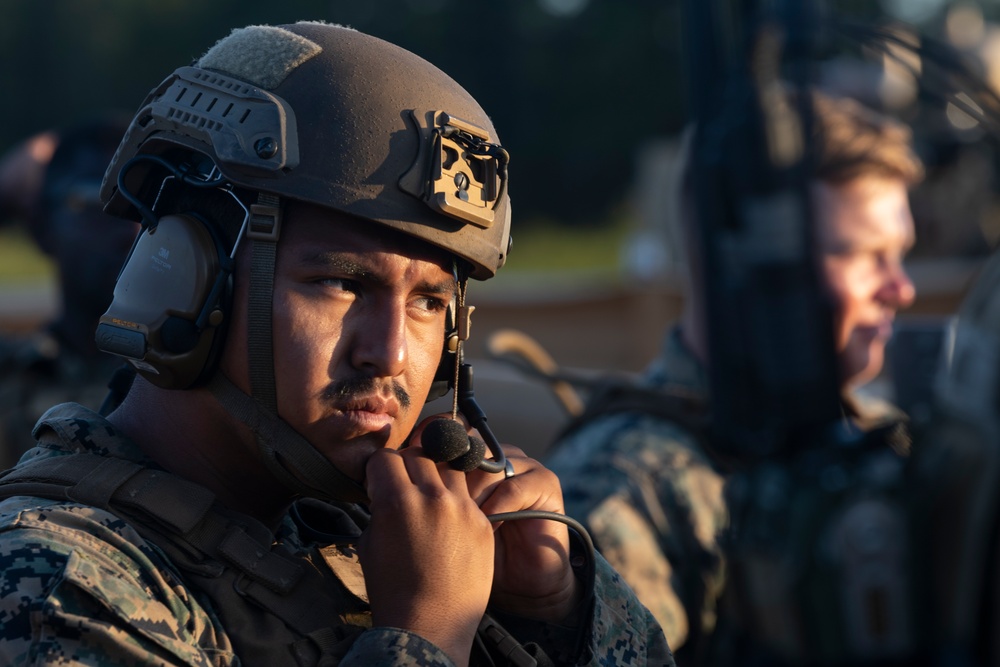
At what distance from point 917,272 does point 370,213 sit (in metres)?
7.60

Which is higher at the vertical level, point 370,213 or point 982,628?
point 370,213

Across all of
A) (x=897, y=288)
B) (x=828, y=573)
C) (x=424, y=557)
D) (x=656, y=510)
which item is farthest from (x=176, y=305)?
(x=897, y=288)

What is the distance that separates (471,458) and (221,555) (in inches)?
15.8

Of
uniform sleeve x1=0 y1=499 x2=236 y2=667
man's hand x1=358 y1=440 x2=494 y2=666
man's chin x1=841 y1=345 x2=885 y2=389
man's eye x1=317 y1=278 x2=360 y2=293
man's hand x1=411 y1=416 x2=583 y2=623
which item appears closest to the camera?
uniform sleeve x1=0 y1=499 x2=236 y2=667

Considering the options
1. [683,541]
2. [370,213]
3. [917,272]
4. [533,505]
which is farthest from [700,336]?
[917,272]

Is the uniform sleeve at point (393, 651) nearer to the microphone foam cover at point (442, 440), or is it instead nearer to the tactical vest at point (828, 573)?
the microphone foam cover at point (442, 440)

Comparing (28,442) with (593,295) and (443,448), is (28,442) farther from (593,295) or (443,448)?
(593,295)

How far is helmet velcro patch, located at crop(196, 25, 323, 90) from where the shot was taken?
2027 mm

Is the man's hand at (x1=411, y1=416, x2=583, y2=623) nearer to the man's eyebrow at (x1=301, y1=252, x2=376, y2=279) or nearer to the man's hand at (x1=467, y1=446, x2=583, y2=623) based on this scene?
the man's hand at (x1=467, y1=446, x2=583, y2=623)

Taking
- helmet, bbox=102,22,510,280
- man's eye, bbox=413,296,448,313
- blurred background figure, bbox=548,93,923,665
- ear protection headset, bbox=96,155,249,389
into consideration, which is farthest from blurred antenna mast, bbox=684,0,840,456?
ear protection headset, bbox=96,155,249,389

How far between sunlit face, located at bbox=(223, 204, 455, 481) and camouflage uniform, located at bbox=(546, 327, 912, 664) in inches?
59.3

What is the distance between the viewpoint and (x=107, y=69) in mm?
31797

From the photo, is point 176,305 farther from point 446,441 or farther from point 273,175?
point 446,441

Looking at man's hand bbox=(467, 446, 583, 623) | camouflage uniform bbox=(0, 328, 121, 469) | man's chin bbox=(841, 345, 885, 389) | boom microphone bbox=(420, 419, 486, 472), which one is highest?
boom microphone bbox=(420, 419, 486, 472)
